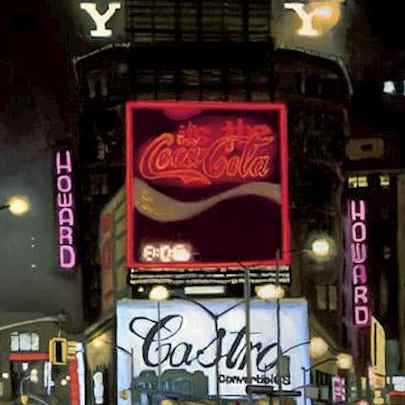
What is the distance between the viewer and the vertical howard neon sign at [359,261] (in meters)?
68.4

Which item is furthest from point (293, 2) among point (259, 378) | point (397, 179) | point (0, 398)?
point (0, 398)

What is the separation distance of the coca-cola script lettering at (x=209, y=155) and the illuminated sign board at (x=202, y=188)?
0.17 feet

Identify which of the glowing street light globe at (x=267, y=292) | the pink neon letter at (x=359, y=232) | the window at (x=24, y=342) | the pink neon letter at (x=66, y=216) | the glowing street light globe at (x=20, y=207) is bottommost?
the window at (x=24, y=342)

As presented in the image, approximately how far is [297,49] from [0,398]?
956 inches

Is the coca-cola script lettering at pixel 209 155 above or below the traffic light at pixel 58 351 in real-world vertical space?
above

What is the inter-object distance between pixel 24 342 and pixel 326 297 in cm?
1618

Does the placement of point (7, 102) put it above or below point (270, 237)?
above

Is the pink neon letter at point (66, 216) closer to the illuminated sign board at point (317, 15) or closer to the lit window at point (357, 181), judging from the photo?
the lit window at point (357, 181)

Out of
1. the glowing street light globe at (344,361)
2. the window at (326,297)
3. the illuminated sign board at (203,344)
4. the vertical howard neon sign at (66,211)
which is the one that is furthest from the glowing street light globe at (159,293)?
the glowing street light globe at (344,361)

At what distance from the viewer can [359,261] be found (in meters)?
68.8

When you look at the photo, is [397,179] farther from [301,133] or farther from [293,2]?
[293,2]

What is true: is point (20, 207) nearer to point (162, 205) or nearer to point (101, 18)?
point (162, 205)

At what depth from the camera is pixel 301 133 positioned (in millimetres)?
68438

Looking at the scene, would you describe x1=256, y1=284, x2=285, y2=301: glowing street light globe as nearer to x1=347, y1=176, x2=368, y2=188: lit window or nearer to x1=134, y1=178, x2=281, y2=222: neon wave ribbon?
x1=134, y1=178, x2=281, y2=222: neon wave ribbon
